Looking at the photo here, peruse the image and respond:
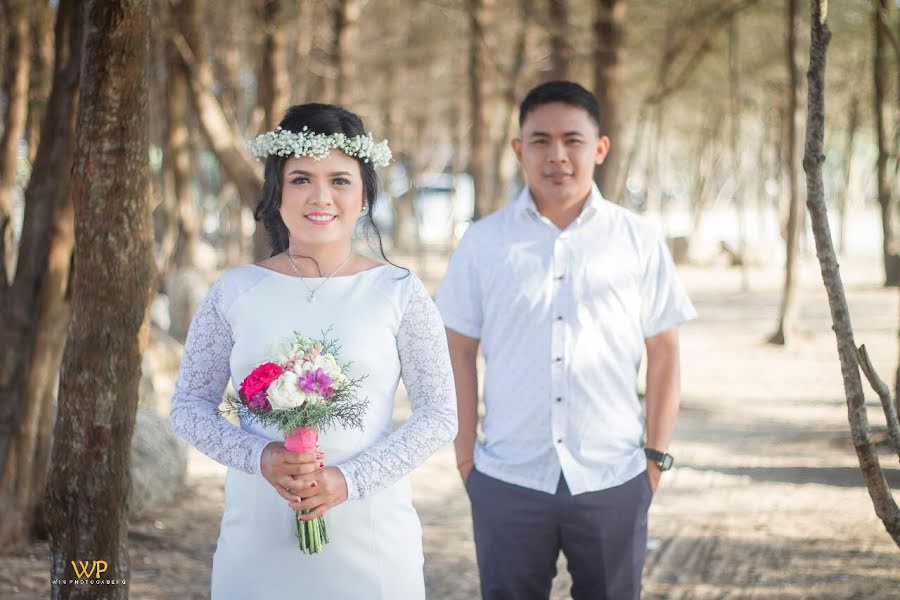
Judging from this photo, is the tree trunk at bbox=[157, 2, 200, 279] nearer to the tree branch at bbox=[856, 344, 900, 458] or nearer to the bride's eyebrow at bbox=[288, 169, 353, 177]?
the bride's eyebrow at bbox=[288, 169, 353, 177]

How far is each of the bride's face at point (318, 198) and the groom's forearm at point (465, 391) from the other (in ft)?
3.35

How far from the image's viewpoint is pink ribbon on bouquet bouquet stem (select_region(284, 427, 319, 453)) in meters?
2.49

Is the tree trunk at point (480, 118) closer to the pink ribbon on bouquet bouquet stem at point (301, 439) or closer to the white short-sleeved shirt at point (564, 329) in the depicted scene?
the white short-sleeved shirt at point (564, 329)

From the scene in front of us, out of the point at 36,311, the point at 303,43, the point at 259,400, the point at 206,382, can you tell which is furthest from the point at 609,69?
the point at 259,400

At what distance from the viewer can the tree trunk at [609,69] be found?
1042 centimetres

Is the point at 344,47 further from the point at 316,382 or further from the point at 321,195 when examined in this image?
the point at 316,382

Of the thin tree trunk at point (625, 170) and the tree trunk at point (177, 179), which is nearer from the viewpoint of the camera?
the thin tree trunk at point (625, 170)

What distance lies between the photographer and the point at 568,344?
11.5 feet

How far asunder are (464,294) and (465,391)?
0.35 metres

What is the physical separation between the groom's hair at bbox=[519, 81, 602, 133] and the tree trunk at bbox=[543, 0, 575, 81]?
7561 mm

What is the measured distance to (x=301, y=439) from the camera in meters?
2.49

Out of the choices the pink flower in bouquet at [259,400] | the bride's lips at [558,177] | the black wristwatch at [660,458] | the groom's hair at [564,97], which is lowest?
the black wristwatch at [660,458]

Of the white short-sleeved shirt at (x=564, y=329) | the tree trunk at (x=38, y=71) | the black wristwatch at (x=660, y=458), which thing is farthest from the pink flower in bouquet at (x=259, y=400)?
the tree trunk at (x=38, y=71)

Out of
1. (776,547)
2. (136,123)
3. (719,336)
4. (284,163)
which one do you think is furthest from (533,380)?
(719,336)
